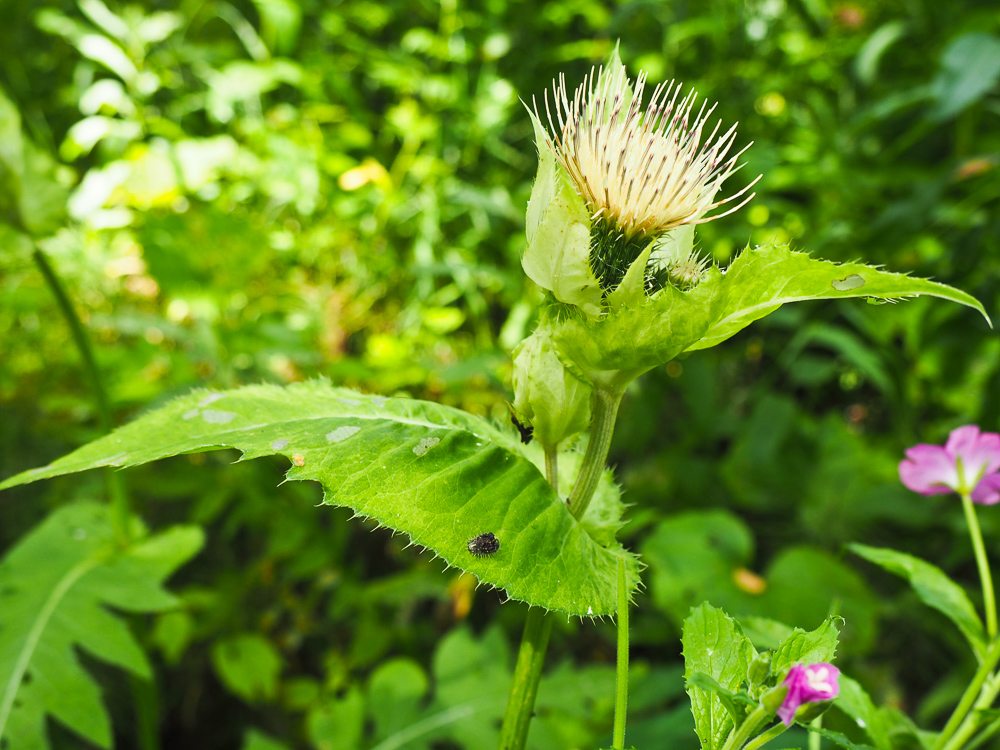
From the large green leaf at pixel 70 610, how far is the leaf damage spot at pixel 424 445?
686mm

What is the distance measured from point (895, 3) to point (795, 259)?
8.28 feet

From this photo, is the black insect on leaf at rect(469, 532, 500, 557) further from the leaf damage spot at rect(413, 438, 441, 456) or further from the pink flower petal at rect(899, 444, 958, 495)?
the pink flower petal at rect(899, 444, 958, 495)

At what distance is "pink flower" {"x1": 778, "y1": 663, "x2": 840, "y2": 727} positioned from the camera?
30 cm

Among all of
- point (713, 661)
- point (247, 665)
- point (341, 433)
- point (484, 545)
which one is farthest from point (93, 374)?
point (713, 661)

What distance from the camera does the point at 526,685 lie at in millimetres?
409

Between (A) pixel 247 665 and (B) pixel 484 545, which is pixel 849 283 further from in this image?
(A) pixel 247 665

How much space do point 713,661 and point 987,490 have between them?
0.37 meters

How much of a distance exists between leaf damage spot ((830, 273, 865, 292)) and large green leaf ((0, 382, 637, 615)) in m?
0.21

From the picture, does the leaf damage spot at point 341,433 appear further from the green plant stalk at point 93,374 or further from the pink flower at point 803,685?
the green plant stalk at point 93,374

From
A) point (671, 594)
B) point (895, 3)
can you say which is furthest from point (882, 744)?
point (895, 3)

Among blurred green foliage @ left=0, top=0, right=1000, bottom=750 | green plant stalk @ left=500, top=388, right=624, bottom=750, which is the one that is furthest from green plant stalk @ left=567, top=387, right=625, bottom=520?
blurred green foliage @ left=0, top=0, right=1000, bottom=750

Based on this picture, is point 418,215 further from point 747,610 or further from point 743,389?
point 747,610

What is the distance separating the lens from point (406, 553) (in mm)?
1893

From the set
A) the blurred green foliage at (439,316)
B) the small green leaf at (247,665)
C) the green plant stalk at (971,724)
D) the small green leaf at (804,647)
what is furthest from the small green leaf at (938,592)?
the small green leaf at (247,665)
